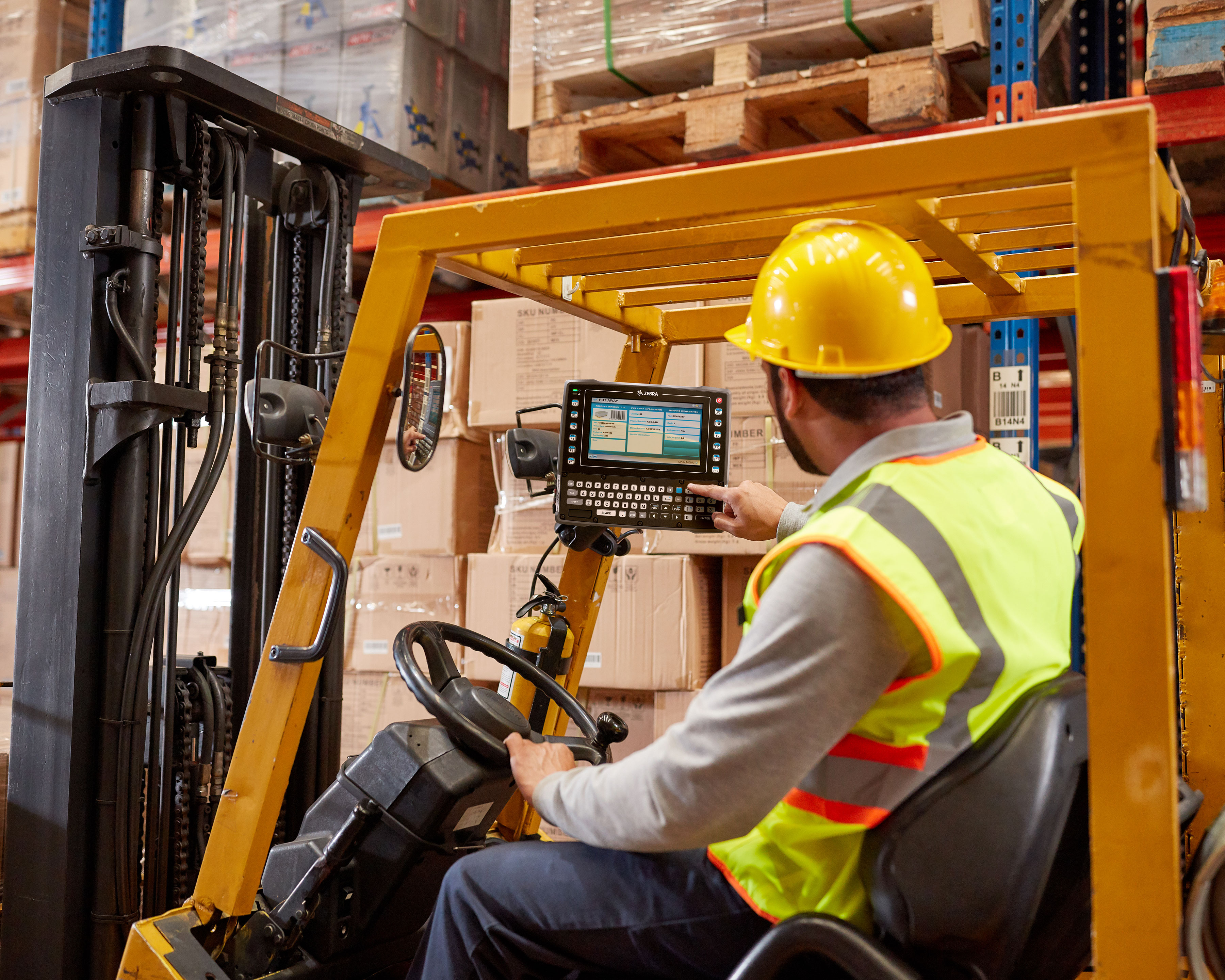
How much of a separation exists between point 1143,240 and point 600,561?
5.27 ft

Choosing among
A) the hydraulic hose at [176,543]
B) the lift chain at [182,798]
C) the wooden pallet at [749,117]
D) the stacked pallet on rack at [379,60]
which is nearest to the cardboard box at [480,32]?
the stacked pallet on rack at [379,60]

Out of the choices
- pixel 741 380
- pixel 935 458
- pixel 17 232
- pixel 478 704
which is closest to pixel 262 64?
pixel 17 232

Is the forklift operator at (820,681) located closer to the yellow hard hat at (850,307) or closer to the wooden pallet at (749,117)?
the yellow hard hat at (850,307)

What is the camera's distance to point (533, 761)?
1.86m

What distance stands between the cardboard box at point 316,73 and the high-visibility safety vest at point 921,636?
370 centimetres

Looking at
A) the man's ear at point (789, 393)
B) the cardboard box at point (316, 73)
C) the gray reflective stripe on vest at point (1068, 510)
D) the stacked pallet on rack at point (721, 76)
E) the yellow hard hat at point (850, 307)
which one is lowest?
the gray reflective stripe on vest at point (1068, 510)

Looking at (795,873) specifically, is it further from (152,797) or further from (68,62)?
(68,62)

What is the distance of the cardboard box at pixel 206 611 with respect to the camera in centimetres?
490

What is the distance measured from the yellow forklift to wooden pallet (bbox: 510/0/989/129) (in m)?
1.27

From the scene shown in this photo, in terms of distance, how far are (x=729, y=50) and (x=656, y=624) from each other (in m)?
2.05

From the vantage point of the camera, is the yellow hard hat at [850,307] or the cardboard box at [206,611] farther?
the cardboard box at [206,611]

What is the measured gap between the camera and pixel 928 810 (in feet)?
4.66

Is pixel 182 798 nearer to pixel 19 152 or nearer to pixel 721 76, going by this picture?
pixel 721 76

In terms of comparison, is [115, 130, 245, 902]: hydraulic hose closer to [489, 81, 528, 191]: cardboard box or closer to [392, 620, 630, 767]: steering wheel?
[392, 620, 630, 767]: steering wheel
